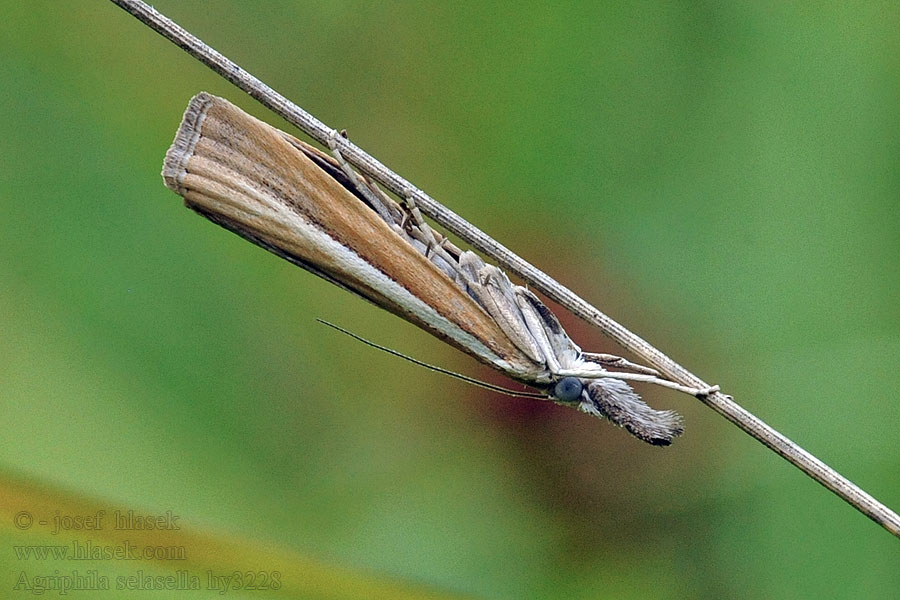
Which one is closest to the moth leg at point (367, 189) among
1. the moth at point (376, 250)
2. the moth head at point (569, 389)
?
the moth at point (376, 250)

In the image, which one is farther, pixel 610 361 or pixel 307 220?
pixel 610 361

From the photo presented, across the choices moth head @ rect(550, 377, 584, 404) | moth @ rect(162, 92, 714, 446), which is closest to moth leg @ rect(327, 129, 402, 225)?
moth @ rect(162, 92, 714, 446)

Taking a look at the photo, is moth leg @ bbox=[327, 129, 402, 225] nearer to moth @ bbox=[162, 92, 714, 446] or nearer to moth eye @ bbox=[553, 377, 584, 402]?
moth @ bbox=[162, 92, 714, 446]

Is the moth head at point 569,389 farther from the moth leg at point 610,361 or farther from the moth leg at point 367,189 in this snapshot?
the moth leg at point 367,189

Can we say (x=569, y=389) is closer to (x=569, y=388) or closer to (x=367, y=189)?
(x=569, y=388)

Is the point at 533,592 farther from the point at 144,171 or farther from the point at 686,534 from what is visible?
the point at 144,171

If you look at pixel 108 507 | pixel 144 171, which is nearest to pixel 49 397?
pixel 108 507

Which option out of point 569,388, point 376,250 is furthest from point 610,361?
point 376,250
